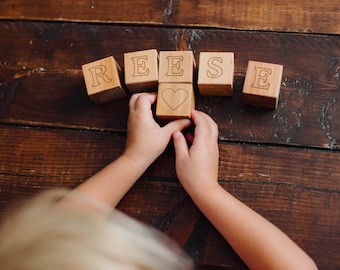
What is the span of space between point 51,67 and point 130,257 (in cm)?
56

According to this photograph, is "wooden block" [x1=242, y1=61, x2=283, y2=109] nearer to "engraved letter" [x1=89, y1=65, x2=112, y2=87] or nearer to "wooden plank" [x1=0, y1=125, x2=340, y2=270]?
"wooden plank" [x1=0, y1=125, x2=340, y2=270]

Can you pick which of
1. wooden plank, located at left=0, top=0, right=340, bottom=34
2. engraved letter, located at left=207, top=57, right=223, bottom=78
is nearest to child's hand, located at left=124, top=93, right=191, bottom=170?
engraved letter, located at left=207, top=57, right=223, bottom=78

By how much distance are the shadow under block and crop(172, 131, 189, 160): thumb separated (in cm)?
16

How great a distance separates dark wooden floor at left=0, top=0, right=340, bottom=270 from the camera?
3.43 ft

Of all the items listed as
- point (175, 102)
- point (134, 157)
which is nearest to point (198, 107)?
point (175, 102)

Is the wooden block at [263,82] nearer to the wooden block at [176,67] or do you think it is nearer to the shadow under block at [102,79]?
the wooden block at [176,67]

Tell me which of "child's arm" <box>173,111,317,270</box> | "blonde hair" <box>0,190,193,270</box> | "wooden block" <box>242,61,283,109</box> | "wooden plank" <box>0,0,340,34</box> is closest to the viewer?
"blonde hair" <box>0,190,193,270</box>

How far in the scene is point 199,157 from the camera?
1039 millimetres

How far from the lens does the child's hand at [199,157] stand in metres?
1.03

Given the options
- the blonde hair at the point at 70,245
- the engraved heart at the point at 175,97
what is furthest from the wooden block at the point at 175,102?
the blonde hair at the point at 70,245

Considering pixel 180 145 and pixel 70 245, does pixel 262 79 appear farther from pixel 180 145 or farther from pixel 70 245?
pixel 70 245

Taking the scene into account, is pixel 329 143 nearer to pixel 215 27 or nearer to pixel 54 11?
pixel 215 27

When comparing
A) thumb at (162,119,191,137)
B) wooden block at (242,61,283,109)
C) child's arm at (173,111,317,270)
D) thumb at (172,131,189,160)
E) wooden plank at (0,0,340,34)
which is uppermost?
wooden plank at (0,0,340,34)

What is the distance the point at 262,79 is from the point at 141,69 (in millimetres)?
252
